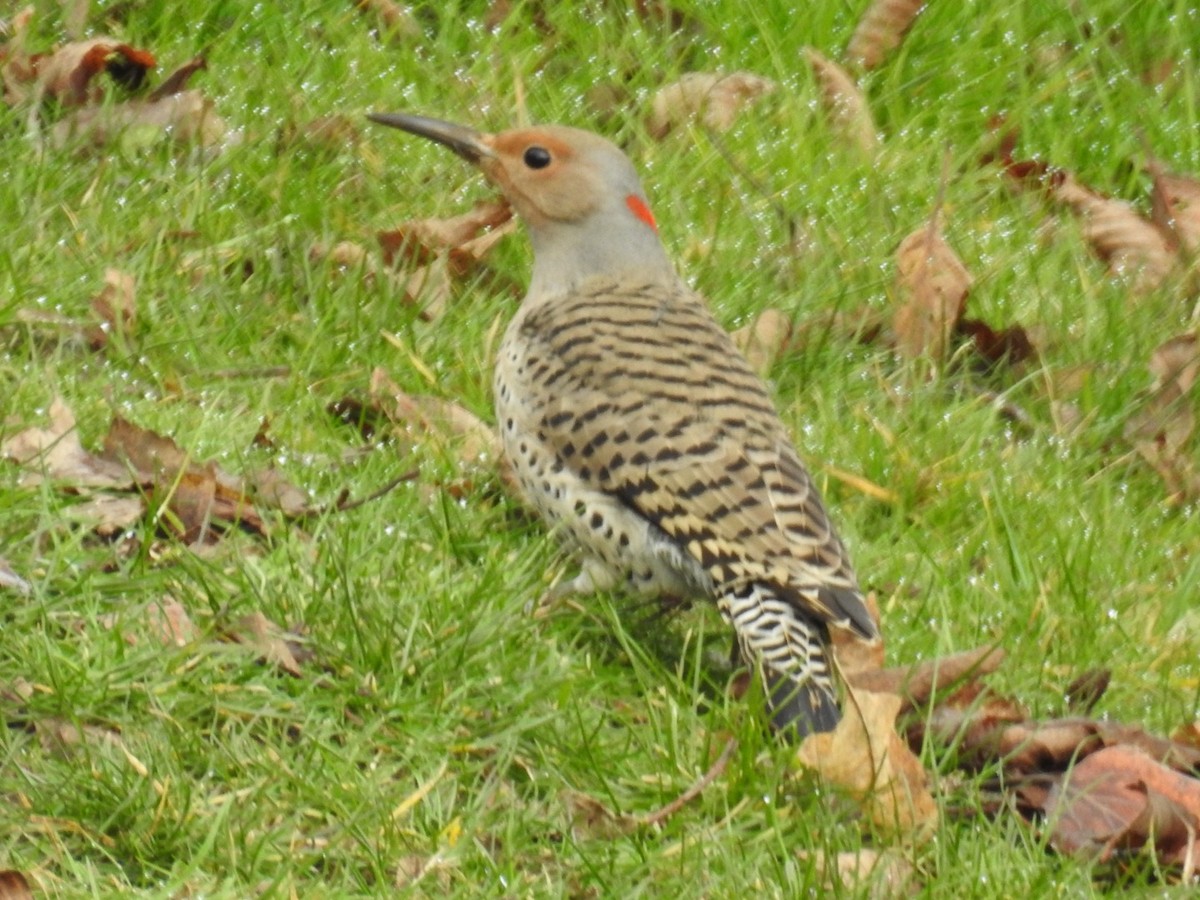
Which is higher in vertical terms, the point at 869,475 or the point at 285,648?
the point at 285,648

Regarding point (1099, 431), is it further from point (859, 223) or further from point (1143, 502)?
point (859, 223)

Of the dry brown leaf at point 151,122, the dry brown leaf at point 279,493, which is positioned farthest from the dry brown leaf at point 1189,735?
Result: the dry brown leaf at point 151,122

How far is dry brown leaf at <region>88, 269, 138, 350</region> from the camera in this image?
17.1ft

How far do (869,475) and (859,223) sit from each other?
126 centimetres

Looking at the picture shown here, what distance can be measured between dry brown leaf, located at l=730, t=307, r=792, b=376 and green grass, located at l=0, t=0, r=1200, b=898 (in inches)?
2.2

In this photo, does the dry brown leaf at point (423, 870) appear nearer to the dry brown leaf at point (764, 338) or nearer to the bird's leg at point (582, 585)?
the bird's leg at point (582, 585)

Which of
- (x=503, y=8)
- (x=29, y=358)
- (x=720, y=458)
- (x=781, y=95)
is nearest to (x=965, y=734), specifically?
(x=720, y=458)

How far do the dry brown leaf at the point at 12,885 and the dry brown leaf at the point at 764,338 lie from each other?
2.86 meters

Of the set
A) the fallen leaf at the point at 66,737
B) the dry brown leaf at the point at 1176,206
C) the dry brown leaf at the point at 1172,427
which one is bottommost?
the dry brown leaf at the point at 1172,427

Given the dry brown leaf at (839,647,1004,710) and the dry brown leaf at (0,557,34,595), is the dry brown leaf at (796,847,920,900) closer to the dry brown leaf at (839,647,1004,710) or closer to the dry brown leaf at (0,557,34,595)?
the dry brown leaf at (839,647,1004,710)

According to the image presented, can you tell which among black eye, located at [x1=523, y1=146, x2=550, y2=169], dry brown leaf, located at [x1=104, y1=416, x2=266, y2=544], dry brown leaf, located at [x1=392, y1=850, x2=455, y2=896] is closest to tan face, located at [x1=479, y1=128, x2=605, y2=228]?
black eye, located at [x1=523, y1=146, x2=550, y2=169]

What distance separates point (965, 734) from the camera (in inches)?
165

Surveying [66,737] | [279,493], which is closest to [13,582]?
[66,737]

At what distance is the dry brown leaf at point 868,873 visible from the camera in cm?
359
